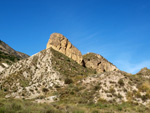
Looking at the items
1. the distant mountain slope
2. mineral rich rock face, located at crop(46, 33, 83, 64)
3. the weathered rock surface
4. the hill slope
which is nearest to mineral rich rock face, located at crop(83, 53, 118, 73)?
mineral rich rock face, located at crop(46, 33, 83, 64)

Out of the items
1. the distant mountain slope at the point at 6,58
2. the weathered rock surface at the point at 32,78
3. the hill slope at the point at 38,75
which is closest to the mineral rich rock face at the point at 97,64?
the hill slope at the point at 38,75

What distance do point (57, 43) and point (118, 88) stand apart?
33.8m

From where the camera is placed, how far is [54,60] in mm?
45656

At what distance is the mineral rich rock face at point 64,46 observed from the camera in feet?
185

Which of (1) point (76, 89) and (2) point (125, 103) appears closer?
(2) point (125, 103)

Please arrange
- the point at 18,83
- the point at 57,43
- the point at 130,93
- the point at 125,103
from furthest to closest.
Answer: the point at 57,43 → the point at 18,83 → the point at 130,93 → the point at 125,103

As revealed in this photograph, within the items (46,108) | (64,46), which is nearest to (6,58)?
(64,46)

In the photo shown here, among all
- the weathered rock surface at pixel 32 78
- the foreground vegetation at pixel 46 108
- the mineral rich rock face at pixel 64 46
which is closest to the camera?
the foreground vegetation at pixel 46 108

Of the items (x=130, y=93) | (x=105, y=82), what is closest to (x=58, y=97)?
(x=105, y=82)

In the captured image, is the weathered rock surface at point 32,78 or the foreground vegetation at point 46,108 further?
the weathered rock surface at point 32,78

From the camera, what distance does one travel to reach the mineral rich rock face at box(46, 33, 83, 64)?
56447 mm

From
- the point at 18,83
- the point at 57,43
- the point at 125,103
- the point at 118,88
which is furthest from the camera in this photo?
the point at 57,43

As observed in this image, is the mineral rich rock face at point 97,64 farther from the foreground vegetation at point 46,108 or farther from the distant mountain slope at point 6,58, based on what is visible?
the foreground vegetation at point 46,108

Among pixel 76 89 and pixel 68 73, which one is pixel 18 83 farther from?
pixel 76 89
